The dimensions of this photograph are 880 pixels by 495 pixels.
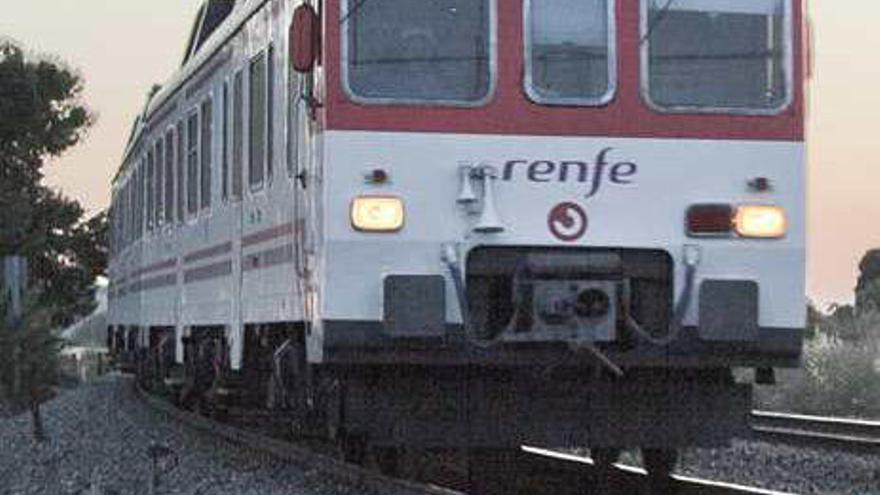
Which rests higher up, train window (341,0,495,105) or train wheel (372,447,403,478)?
train window (341,0,495,105)

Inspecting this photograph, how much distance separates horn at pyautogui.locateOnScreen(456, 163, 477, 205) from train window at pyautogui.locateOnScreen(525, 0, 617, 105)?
63 cm

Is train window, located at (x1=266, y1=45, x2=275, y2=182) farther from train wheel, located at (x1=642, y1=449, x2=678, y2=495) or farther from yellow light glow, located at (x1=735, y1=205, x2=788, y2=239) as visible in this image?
yellow light glow, located at (x1=735, y1=205, x2=788, y2=239)

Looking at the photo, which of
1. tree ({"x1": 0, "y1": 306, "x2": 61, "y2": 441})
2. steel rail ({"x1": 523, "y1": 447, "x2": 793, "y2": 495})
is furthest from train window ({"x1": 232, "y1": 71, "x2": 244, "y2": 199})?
tree ({"x1": 0, "y1": 306, "x2": 61, "y2": 441})

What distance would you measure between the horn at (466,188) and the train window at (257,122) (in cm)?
276

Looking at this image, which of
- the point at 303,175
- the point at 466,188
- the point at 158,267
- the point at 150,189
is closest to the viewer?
the point at 466,188

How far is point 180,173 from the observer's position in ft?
58.1

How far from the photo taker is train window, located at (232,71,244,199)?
13625 mm

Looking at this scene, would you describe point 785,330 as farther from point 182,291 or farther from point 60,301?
point 60,301

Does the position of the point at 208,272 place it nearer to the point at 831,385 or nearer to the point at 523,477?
the point at 523,477

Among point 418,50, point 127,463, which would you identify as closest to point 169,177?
point 127,463

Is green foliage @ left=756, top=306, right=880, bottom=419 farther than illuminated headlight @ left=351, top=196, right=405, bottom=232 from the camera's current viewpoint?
Yes

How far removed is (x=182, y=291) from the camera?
685 inches

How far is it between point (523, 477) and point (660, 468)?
1.43 metres

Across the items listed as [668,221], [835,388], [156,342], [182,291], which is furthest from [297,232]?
[835,388]
